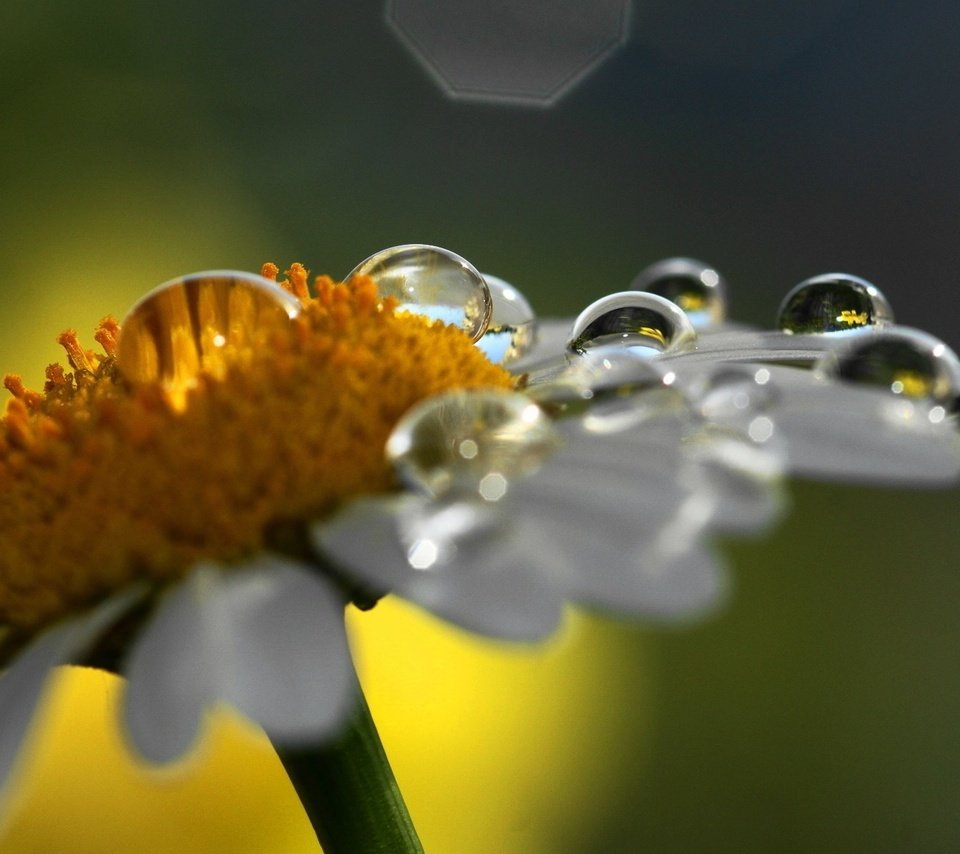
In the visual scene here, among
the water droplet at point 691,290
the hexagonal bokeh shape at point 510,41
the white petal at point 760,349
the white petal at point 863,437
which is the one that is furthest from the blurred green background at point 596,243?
the white petal at point 863,437

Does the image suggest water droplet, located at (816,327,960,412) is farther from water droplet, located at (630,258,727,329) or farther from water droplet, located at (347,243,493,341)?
water droplet, located at (630,258,727,329)

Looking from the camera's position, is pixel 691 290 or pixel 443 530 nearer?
pixel 443 530

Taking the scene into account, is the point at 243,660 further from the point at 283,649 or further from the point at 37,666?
the point at 37,666

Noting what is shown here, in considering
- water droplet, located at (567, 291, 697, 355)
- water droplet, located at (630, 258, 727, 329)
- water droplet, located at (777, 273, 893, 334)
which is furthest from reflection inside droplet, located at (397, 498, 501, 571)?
water droplet, located at (630, 258, 727, 329)

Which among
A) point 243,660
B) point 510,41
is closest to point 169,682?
point 243,660

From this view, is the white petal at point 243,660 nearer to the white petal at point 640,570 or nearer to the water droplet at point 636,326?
the white petal at point 640,570
